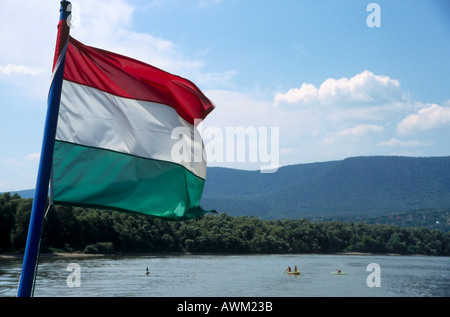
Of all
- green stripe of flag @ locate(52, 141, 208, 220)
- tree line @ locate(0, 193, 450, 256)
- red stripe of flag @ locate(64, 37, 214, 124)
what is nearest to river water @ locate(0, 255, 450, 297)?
tree line @ locate(0, 193, 450, 256)

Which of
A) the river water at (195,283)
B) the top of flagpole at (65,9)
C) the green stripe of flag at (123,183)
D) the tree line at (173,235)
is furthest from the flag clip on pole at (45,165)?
the tree line at (173,235)

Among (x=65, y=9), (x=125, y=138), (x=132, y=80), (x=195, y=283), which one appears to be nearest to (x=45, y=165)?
(x=125, y=138)

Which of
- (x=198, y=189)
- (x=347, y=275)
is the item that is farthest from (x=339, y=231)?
(x=198, y=189)

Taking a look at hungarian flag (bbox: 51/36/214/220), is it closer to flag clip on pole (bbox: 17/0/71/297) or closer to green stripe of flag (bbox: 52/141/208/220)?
green stripe of flag (bbox: 52/141/208/220)

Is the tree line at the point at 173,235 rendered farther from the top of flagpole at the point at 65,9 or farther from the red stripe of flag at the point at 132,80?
the top of flagpole at the point at 65,9

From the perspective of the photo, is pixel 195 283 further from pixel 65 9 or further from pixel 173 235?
pixel 173 235

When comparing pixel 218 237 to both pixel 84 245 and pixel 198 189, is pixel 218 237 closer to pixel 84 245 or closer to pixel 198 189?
pixel 84 245
